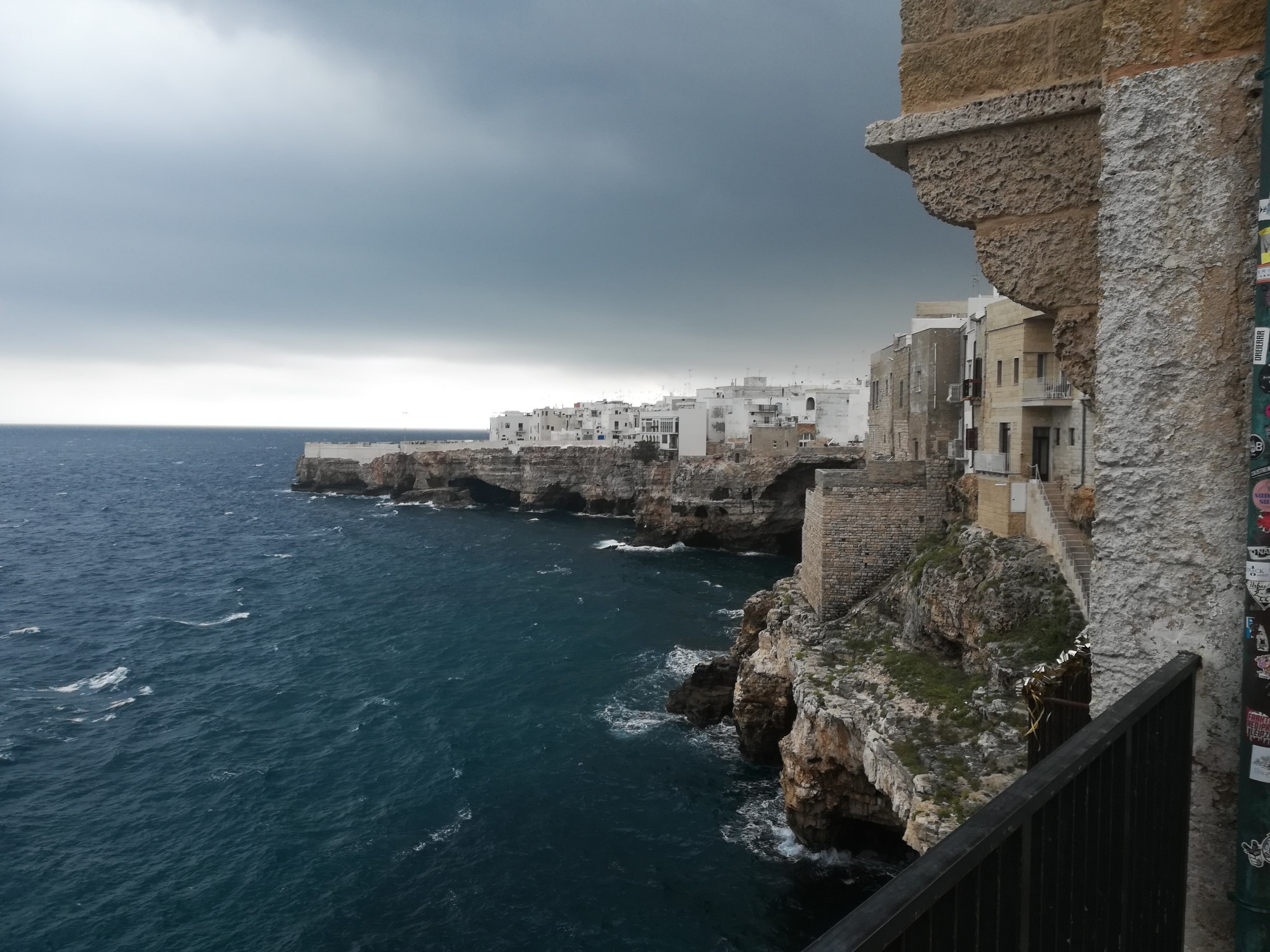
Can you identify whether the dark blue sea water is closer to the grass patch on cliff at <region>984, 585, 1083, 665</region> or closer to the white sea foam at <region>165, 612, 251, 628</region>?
the white sea foam at <region>165, 612, 251, 628</region>

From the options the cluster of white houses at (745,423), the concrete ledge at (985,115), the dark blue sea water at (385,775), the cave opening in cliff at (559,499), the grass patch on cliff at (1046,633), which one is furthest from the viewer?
the cave opening in cliff at (559,499)

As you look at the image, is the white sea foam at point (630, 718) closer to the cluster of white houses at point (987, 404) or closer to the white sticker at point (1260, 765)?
the cluster of white houses at point (987, 404)

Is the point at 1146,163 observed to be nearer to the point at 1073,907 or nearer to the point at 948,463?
the point at 1073,907

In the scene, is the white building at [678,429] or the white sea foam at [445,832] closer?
the white sea foam at [445,832]

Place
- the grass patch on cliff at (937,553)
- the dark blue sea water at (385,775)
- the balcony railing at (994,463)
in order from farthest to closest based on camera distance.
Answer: the balcony railing at (994,463), the grass patch on cliff at (937,553), the dark blue sea water at (385,775)

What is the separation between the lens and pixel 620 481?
243 ft

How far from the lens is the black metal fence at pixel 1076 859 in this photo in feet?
5.34

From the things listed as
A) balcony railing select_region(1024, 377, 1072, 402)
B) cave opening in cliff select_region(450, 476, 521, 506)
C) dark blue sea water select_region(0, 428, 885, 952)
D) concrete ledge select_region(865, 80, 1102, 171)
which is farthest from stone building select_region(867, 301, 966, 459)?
cave opening in cliff select_region(450, 476, 521, 506)

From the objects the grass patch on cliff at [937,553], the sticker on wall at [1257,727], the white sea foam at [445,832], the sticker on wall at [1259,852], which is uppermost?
A: the sticker on wall at [1257,727]

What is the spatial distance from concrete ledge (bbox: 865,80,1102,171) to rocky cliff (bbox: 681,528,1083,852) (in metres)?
10.3

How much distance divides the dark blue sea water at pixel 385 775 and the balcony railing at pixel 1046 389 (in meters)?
13.1

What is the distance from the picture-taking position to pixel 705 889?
17000 mm

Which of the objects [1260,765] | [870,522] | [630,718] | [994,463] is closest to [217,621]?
[630,718]

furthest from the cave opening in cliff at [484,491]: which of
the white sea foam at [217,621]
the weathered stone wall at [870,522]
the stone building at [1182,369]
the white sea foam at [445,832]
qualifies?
the stone building at [1182,369]
